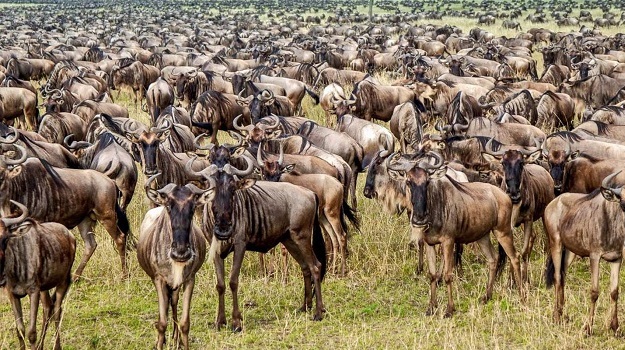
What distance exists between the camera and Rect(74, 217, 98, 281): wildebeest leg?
769 cm

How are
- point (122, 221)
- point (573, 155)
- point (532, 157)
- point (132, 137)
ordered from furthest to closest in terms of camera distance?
point (132, 137) < point (573, 155) < point (532, 157) < point (122, 221)

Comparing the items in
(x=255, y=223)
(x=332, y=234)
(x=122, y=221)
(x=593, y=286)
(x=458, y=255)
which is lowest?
(x=458, y=255)

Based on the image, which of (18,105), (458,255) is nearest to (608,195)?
(458,255)

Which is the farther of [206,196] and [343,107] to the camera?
[343,107]

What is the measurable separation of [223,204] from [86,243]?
2.39m

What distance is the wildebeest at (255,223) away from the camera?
6.16 m

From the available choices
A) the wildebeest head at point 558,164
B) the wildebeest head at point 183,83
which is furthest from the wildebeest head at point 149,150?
the wildebeest head at point 183,83

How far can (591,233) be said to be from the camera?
6.14m

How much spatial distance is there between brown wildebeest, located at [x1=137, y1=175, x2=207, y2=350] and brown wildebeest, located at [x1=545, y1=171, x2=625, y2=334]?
3.03 m

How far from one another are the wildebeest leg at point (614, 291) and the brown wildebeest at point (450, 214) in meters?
1.07

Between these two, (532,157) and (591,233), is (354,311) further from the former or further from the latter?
(532,157)

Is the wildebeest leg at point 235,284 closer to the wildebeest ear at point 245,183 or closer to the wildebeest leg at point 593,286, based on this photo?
the wildebeest ear at point 245,183

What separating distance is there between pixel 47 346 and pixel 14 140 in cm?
248

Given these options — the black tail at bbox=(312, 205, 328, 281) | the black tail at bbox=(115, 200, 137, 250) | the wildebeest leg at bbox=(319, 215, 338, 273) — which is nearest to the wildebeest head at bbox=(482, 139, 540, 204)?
the wildebeest leg at bbox=(319, 215, 338, 273)
